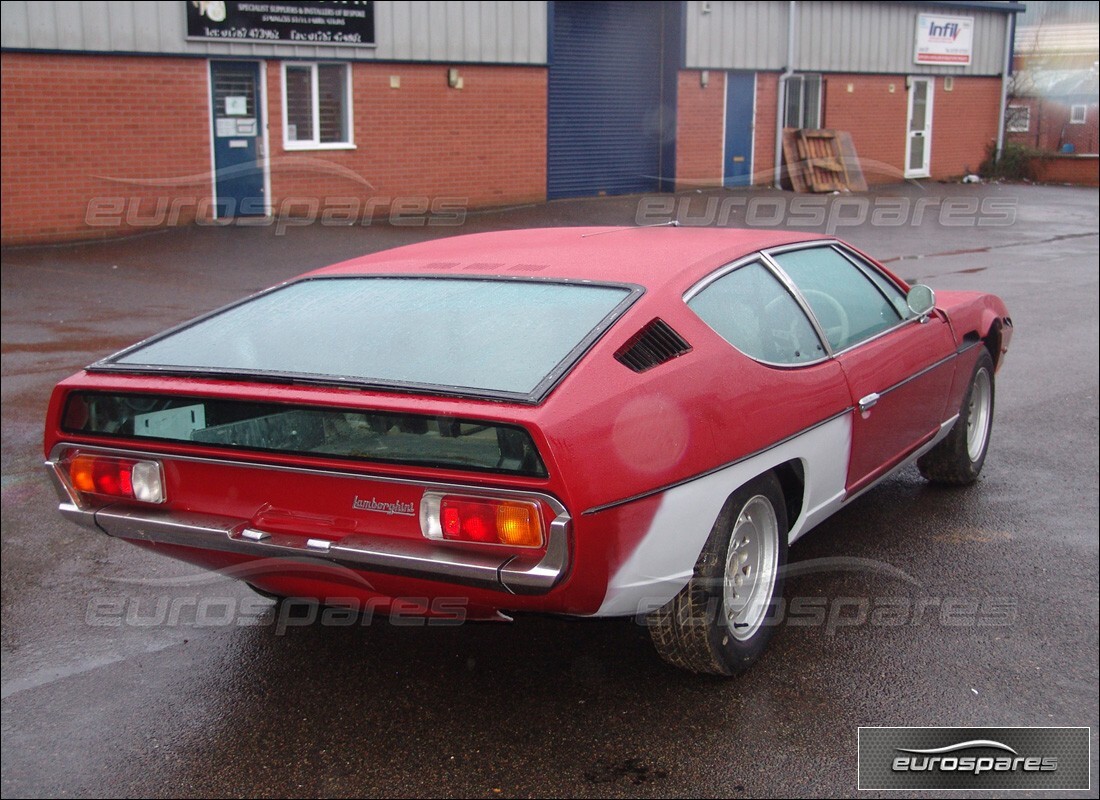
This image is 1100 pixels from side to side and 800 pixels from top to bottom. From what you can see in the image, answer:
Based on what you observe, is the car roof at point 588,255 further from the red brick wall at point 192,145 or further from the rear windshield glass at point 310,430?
the red brick wall at point 192,145

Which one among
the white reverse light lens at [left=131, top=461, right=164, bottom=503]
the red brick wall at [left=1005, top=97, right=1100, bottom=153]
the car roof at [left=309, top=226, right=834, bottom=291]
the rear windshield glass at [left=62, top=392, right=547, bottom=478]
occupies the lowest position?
the white reverse light lens at [left=131, top=461, right=164, bottom=503]

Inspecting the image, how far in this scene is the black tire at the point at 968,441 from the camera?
17.8 feet

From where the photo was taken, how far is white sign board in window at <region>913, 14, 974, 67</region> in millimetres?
27148

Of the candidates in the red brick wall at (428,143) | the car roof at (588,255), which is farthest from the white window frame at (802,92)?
the car roof at (588,255)

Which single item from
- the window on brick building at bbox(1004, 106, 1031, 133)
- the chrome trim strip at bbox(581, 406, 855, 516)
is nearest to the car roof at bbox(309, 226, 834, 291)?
the chrome trim strip at bbox(581, 406, 855, 516)

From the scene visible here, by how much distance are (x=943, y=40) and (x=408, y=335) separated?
27.5 meters

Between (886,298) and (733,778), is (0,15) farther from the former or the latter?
(733,778)

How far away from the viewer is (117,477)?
11.8 feet

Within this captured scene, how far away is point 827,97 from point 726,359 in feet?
75.9

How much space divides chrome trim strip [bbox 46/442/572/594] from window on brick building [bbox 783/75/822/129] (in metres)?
22.7

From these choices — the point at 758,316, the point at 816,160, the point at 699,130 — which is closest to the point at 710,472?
the point at 758,316

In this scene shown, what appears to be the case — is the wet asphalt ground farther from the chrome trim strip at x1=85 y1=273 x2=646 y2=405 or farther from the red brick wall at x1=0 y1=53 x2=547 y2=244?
the red brick wall at x1=0 y1=53 x2=547 y2=244

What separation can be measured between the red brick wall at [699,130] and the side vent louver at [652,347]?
19.8m

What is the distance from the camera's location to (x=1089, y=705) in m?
3.67
